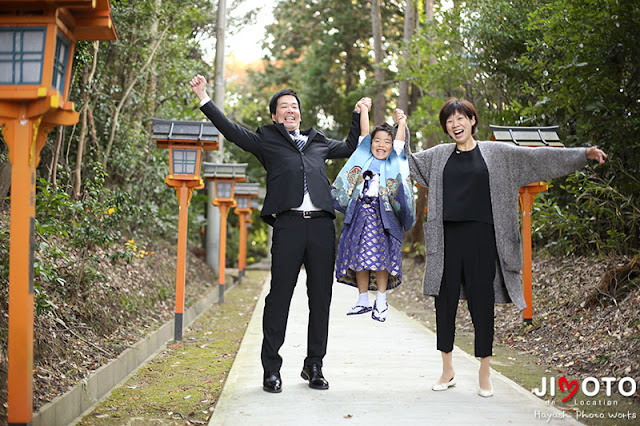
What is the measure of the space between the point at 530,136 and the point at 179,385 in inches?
171

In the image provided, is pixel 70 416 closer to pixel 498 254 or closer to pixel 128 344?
pixel 128 344

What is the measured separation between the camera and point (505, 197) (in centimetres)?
464

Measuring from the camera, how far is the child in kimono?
16.0ft

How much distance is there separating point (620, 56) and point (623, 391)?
439 cm

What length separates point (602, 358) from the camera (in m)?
5.44

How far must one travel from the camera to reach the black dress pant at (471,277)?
4562mm

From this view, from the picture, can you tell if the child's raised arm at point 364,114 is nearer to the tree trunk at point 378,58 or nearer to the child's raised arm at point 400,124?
the child's raised arm at point 400,124

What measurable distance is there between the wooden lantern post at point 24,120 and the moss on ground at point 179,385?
3.08 feet

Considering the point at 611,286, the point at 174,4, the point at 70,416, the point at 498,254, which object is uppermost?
the point at 174,4

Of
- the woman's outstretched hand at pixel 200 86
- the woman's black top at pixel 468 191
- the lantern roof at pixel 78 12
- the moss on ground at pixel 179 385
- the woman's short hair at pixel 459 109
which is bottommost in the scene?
the moss on ground at pixel 179 385

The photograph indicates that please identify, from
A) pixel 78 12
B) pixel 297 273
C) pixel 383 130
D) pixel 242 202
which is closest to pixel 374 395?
pixel 297 273

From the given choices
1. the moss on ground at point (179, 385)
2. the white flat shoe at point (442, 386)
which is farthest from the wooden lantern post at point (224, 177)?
the white flat shoe at point (442, 386)

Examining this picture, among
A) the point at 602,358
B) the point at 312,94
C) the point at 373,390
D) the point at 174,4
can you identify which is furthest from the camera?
the point at 312,94

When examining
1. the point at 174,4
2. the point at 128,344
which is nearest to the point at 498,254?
the point at 128,344
